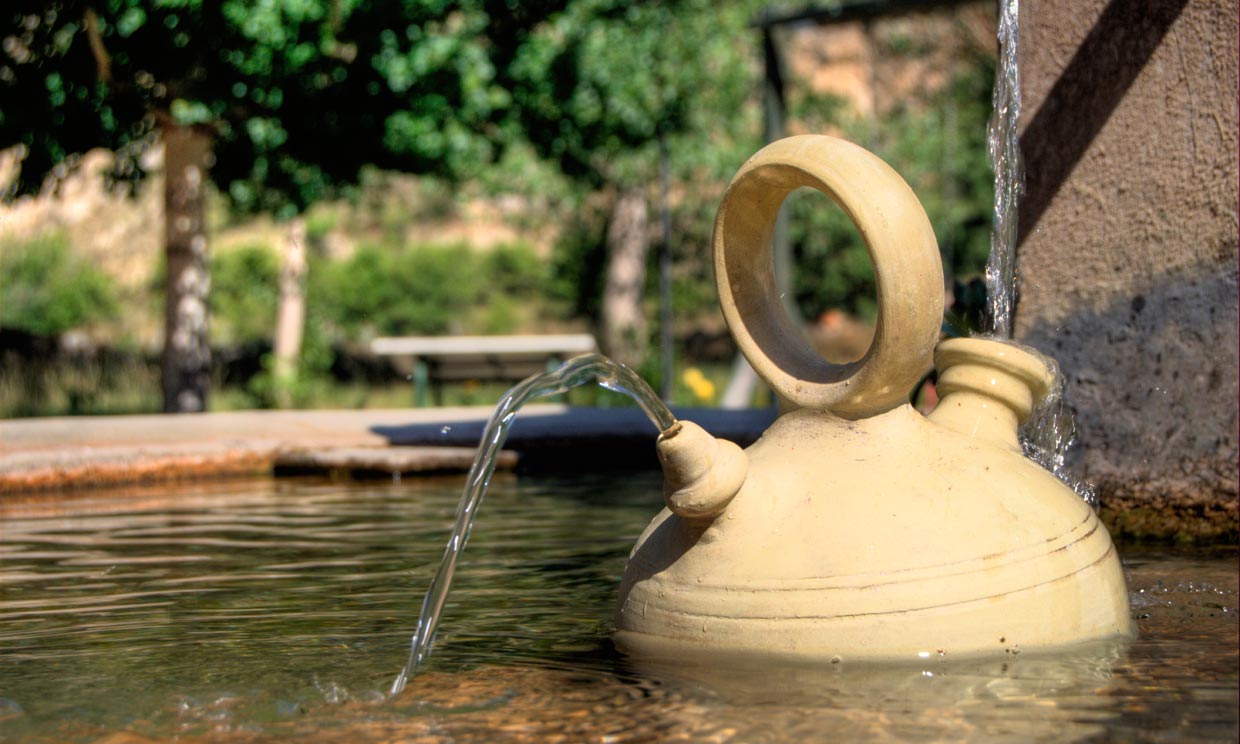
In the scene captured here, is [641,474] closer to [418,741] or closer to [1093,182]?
[1093,182]

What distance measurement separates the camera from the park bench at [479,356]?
45.9 feet

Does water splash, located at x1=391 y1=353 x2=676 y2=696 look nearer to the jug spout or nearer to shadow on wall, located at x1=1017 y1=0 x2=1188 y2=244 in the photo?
the jug spout

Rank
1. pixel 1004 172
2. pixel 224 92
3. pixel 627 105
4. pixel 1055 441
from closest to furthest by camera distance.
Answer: pixel 1055 441
pixel 1004 172
pixel 224 92
pixel 627 105

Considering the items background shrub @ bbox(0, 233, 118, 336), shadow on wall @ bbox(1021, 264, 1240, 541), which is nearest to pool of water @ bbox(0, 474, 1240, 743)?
shadow on wall @ bbox(1021, 264, 1240, 541)

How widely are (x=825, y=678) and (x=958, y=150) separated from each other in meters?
22.2

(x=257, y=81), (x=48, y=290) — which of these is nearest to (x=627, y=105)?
(x=257, y=81)

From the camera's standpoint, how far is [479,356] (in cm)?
1402

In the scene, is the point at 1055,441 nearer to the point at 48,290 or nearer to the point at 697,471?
the point at 697,471

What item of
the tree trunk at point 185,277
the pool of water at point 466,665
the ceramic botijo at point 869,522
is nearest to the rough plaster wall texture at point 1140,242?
the pool of water at point 466,665

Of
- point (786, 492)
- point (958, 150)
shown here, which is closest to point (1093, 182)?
point (786, 492)

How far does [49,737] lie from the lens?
9.15 ft

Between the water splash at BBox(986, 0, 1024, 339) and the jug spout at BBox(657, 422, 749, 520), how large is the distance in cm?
213

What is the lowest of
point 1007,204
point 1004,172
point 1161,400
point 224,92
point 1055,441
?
point 1055,441

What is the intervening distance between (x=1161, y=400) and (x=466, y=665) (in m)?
2.74
